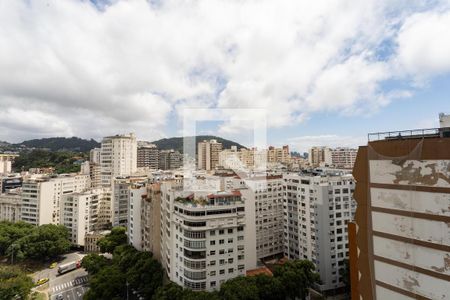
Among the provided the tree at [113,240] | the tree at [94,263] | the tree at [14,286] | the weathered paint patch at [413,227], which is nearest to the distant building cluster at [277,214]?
the weathered paint patch at [413,227]

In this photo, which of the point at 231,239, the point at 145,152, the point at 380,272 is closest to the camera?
the point at 380,272

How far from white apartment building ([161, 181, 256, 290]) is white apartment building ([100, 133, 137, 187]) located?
15971 millimetres

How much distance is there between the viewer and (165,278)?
9.74 metres

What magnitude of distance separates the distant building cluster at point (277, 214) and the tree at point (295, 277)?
1.31m

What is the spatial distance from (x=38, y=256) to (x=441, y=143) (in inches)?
720

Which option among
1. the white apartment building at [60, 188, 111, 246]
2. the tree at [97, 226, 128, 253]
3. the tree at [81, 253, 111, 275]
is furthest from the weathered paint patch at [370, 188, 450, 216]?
the white apartment building at [60, 188, 111, 246]

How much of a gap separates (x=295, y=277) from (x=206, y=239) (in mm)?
3170

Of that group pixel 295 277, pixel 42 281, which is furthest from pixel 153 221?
pixel 295 277

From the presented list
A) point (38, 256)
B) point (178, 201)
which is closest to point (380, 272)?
point (178, 201)

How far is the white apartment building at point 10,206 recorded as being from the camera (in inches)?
715

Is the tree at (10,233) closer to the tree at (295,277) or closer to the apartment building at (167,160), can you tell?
the tree at (295,277)

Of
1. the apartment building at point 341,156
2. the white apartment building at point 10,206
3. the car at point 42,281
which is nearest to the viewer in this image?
the car at point 42,281

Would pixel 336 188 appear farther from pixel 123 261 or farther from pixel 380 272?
pixel 123 261

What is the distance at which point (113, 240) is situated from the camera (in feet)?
45.0
